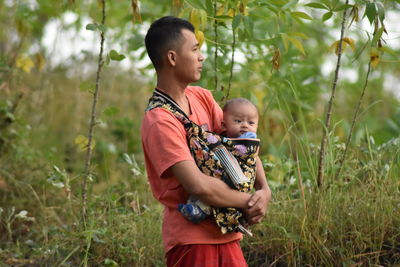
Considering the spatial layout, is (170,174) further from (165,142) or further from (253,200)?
(253,200)

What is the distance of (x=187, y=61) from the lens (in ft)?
8.08

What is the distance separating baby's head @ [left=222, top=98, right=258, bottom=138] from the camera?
2.48 metres

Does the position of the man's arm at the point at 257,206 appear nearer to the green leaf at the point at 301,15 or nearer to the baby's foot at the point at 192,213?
the baby's foot at the point at 192,213

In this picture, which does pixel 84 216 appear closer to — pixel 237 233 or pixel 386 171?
pixel 237 233

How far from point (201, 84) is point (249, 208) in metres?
1.36

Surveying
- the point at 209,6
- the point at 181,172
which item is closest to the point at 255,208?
the point at 181,172

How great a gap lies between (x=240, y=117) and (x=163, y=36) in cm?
46


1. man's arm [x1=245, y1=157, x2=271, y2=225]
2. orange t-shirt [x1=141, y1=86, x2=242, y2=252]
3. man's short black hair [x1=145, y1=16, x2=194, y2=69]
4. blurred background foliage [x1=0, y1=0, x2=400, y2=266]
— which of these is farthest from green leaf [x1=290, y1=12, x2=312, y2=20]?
man's arm [x1=245, y1=157, x2=271, y2=225]

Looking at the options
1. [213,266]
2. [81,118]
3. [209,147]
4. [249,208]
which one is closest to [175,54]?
[209,147]

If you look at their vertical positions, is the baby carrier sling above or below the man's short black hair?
below

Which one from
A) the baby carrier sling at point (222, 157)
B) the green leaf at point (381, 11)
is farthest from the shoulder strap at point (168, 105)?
the green leaf at point (381, 11)

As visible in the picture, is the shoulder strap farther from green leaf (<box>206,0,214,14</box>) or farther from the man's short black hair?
green leaf (<box>206,0,214,14</box>)

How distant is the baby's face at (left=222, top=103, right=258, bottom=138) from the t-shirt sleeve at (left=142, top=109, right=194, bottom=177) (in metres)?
0.24

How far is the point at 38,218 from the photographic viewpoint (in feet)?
13.6
